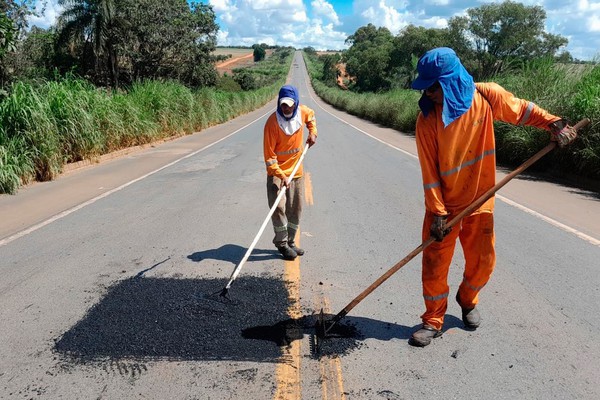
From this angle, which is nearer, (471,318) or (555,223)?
(471,318)

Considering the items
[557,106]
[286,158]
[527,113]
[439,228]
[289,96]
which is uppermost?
[289,96]

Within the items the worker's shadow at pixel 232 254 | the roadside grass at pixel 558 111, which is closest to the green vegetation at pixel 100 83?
the worker's shadow at pixel 232 254

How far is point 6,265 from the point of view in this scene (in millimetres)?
4891

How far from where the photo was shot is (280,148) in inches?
189

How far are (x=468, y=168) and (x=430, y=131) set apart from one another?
0.38 metres

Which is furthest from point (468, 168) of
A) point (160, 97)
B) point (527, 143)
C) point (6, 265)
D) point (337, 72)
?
point (337, 72)

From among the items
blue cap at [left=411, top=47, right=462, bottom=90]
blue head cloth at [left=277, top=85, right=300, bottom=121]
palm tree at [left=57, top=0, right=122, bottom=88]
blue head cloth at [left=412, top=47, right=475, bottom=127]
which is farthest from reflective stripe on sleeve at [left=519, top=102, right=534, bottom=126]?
palm tree at [left=57, top=0, right=122, bottom=88]

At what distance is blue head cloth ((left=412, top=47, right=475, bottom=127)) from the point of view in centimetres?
295

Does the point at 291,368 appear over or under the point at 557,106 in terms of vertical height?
under

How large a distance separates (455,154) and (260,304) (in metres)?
1.97

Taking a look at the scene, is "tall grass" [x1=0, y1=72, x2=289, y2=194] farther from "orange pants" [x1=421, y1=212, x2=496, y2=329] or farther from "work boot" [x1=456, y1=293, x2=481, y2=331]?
"work boot" [x1=456, y1=293, x2=481, y2=331]

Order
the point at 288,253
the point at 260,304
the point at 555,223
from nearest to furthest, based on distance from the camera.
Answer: the point at 260,304 < the point at 288,253 < the point at 555,223

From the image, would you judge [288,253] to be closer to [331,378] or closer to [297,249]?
[297,249]

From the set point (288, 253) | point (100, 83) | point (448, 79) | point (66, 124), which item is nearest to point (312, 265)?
point (288, 253)
